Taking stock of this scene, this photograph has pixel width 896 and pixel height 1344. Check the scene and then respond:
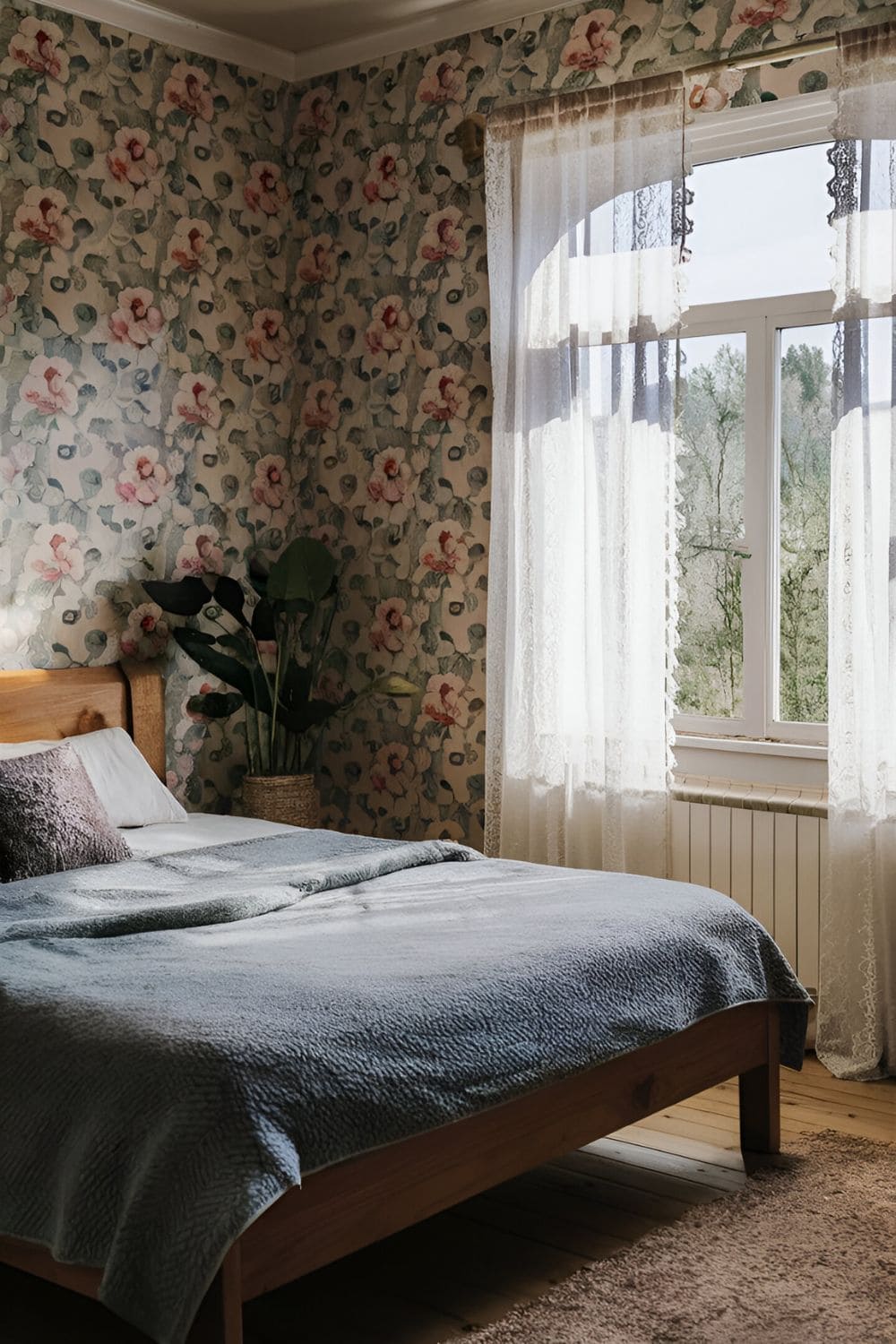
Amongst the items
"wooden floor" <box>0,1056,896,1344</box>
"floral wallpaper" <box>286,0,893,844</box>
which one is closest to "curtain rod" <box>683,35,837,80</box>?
"floral wallpaper" <box>286,0,893,844</box>

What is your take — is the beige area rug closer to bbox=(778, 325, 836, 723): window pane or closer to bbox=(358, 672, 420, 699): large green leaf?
bbox=(778, 325, 836, 723): window pane

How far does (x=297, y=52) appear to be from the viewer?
15.7 ft

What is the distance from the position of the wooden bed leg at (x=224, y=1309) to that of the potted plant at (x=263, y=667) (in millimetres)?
2573

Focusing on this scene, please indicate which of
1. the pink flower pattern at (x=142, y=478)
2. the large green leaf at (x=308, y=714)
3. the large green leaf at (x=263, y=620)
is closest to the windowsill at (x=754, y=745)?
the large green leaf at (x=308, y=714)

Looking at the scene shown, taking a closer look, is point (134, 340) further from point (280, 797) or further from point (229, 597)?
point (280, 797)

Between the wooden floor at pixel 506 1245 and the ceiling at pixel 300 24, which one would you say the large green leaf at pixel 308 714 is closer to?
the wooden floor at pixel 506 1245

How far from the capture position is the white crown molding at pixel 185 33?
422cm

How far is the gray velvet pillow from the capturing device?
3287 mm

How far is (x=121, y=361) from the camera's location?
439cm

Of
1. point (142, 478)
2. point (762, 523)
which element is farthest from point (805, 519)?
point (142, 478)

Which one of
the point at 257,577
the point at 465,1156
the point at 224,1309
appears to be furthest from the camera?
the point at 257,577

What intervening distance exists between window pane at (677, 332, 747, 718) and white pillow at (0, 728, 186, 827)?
1529 mm

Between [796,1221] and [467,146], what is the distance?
122 inches

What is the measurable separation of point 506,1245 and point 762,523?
2.14 meters
